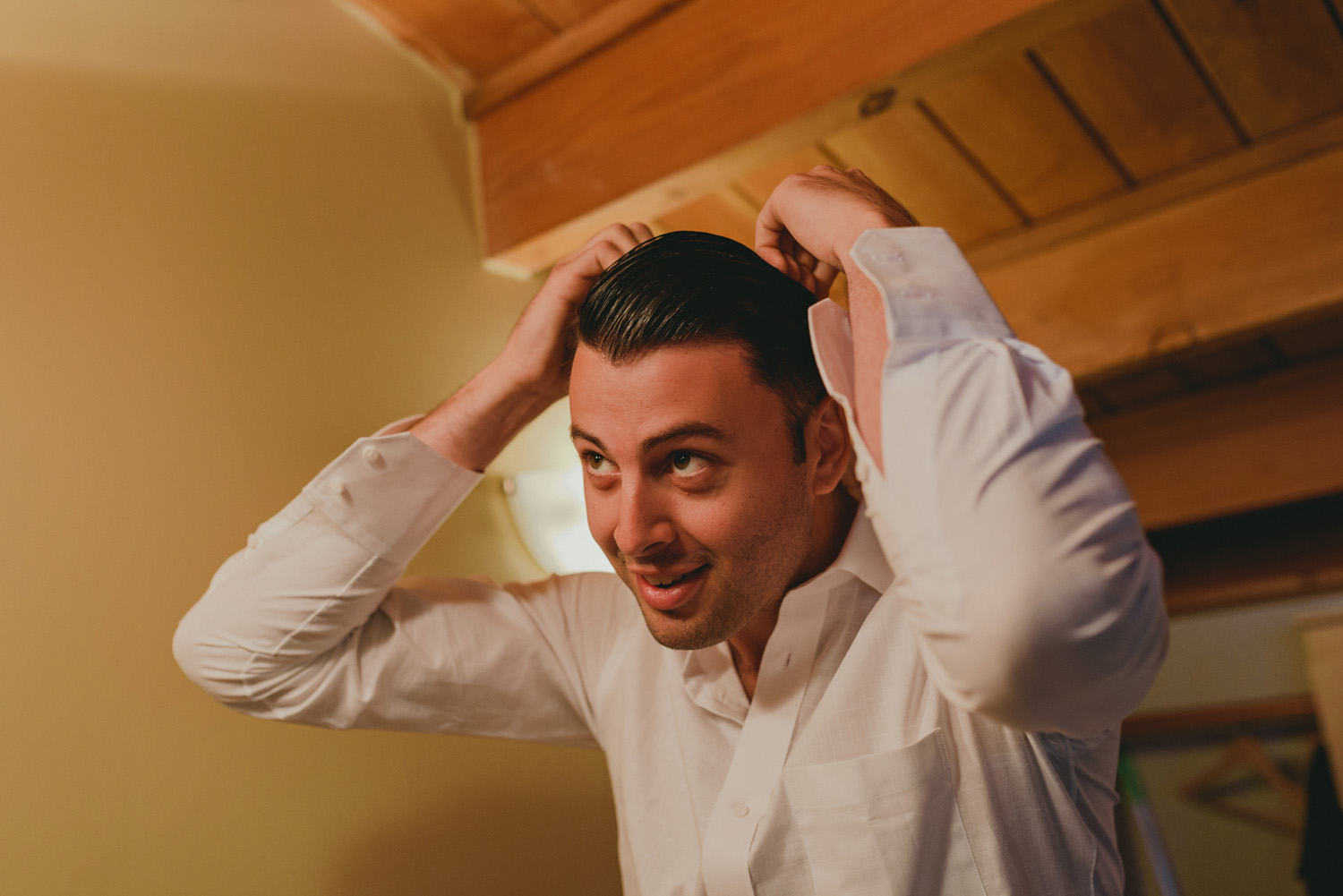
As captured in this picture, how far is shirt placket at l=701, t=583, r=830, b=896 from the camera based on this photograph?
1.05m

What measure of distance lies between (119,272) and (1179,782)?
402 cm

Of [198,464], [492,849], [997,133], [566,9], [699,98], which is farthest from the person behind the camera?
[997,133]

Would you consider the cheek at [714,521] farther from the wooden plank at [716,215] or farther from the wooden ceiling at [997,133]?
the wooden plank at [716,215]

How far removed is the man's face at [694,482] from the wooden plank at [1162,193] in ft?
5.18

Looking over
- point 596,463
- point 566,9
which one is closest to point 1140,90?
point 566,9

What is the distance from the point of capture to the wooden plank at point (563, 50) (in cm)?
181

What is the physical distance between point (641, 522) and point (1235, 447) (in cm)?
270

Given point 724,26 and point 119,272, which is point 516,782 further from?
point 724,26

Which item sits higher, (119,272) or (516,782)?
(119,272)

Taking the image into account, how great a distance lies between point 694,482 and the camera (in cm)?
103

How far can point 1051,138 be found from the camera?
205 cm

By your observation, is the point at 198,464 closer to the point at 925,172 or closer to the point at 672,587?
the point at 672,587

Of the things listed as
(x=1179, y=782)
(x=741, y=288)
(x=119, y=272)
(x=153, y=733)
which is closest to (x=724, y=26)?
(x=741, y=288)

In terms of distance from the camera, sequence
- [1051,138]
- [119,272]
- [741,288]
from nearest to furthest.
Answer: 1. [741,288]
2. [119,272]
3. [1051,138]
